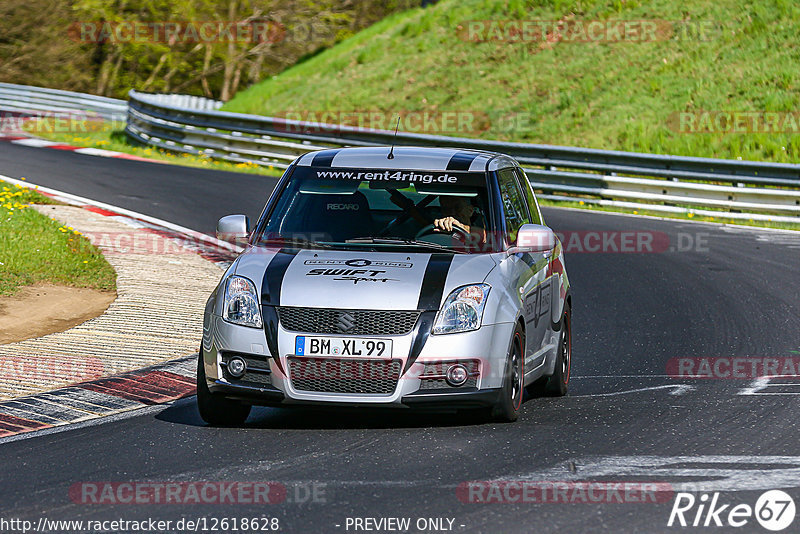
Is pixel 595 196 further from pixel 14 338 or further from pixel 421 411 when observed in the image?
pixel 421 411

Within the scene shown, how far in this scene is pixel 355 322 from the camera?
699 centimetres

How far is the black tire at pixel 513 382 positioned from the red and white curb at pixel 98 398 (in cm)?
239

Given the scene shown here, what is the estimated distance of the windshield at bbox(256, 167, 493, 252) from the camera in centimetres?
804

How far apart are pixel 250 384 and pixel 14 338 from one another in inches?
148

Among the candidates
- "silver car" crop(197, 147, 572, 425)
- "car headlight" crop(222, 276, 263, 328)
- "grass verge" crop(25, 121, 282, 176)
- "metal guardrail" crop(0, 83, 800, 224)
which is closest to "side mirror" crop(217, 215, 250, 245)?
"silver car" crop(197, 147, 572, 425)

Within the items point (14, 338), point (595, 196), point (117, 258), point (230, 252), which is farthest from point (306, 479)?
point (595, 196)

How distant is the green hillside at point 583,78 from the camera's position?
27719 mm

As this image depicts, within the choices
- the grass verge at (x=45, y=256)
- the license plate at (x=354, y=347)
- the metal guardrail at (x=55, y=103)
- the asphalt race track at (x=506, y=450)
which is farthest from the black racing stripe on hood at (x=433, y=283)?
the metal guardrail at (x=55, y=103)

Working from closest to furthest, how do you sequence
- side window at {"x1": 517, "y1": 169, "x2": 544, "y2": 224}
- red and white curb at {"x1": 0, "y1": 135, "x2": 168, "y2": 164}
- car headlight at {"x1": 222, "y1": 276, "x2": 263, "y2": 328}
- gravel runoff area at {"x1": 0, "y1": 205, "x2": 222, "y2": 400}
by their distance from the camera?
car headlight at {"x1": 222, "y1": 276, "x2": 263, "y2": 328} < gravel runoff area at {"x1": 0, "y1": 205, "x2": 222, "y2": 400} < side window at {"x1": 517, "y1": 169, "x2": 544, "y2": 224} < red and white curb at {"x1": 0, "y1": 135, "x2": 168, "y2": 164}

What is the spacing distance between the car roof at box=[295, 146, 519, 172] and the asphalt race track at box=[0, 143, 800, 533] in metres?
1.71

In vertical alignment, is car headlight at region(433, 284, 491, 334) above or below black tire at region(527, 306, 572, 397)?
above

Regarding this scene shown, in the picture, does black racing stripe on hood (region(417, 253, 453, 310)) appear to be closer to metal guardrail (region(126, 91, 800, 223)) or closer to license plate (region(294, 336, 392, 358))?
license plate (region(294, 336, 392, 358))

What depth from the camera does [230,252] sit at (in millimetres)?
15117

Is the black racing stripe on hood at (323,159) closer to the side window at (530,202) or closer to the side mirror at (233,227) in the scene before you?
the side mirror at (233,227)
